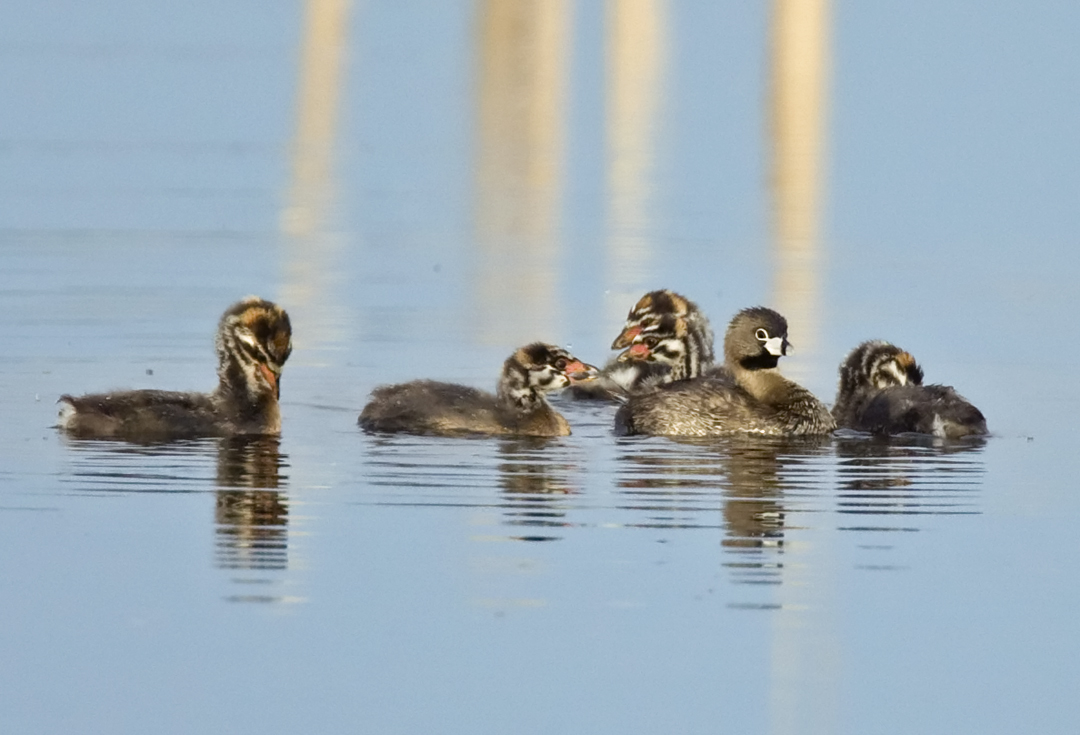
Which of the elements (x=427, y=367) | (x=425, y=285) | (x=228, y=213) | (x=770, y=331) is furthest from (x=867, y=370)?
(x=228, y=213)

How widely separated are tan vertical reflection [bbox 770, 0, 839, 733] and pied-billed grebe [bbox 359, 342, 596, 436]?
2.29 metres

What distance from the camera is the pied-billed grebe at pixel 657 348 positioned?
15.1 metres

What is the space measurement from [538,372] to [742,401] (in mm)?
1184

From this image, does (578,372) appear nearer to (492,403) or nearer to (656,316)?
(492,403)

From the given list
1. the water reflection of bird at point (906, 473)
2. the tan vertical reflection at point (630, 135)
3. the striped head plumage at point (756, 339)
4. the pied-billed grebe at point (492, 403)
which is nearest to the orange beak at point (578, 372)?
the pied-billed grebe at point (492, 403)

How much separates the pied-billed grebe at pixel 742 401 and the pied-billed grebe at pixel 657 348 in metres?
0.79

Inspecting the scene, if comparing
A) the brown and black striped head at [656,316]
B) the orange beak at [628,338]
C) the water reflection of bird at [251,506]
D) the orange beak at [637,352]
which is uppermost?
the brown and black striped head at [656,316]

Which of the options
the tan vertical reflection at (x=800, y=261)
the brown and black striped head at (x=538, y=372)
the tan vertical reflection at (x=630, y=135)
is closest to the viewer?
the tan vertical reflection at (x=800, y=261)

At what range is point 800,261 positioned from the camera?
20141mm

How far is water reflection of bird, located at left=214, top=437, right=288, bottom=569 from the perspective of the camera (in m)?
9.78

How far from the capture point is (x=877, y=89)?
35.0 m

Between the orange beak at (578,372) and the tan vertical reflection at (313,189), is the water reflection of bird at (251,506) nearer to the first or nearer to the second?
the orange beak at (578,372)

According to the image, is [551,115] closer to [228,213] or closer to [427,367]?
[228,213]

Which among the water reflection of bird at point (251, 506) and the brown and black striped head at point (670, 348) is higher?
the brown and black striped head at point (670, 348)
